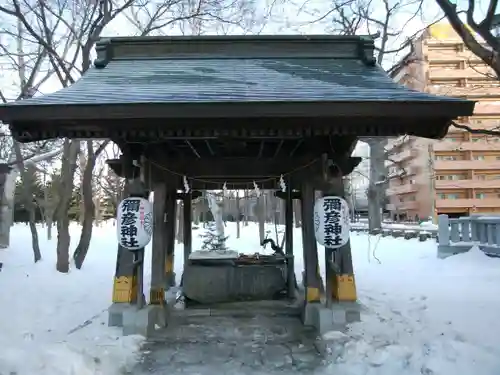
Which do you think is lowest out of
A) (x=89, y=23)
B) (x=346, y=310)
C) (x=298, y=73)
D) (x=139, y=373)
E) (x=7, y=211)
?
(x=139, y=373)

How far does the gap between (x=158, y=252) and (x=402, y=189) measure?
53.8 m

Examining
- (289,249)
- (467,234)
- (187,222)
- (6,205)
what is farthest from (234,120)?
(6,205)

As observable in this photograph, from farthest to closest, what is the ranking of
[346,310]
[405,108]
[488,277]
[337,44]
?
[488,277] < [337,44] < [346,310] < [405,108]

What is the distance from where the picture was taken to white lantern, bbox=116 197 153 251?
7023 mm

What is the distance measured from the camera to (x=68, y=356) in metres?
5.62

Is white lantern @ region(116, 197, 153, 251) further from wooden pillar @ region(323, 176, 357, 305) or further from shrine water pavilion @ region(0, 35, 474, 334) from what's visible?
wooden pillar @ region(323, 176, 357, 305)

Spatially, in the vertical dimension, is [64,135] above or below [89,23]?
below

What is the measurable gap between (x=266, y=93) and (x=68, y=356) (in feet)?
13.5

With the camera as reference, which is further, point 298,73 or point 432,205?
point 432,205

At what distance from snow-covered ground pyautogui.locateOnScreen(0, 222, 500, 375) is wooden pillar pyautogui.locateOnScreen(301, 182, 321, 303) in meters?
0.89

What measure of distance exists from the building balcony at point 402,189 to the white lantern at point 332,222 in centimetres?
5009

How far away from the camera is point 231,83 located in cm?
663

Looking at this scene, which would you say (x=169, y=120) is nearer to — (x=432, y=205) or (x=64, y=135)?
(x=64, y=135)

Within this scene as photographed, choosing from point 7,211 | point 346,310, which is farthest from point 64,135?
point 7,211
